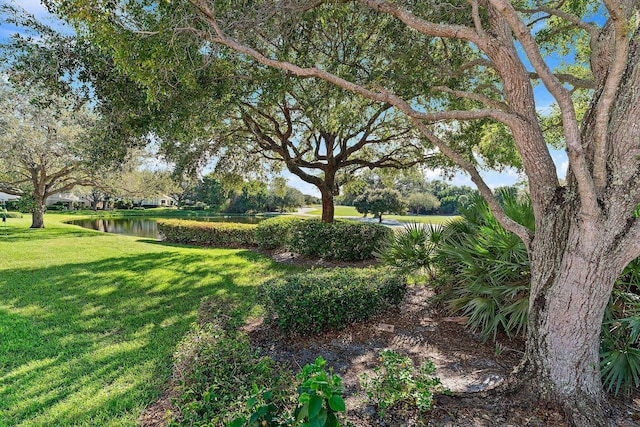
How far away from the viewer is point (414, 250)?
560 cm

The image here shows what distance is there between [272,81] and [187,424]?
506cm

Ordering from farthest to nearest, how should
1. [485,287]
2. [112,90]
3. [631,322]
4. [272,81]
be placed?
[272,81] → [112,90] → [485,287] → [631,322]

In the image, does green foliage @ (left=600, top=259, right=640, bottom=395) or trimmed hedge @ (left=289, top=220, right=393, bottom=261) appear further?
trimmed hedge @ (left=289, top=220, right=393, bottom=261)

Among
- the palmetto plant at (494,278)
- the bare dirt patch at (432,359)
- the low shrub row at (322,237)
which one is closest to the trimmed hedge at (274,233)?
the low shrub row at (322,237)

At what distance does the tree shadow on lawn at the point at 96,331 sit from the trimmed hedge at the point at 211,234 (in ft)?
13.2

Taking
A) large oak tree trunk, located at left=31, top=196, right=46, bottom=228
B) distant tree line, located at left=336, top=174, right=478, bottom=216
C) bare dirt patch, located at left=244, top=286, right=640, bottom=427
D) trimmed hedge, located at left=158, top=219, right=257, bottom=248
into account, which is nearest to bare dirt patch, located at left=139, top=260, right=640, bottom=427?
bare dirt patch, located at left=244, top=286, right=640, bottom=427

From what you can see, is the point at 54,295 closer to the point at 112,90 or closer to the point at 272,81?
the point at 112,90

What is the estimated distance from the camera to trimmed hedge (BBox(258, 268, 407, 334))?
3900 mm

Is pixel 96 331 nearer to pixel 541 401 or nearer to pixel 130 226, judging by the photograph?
pixel 541 401

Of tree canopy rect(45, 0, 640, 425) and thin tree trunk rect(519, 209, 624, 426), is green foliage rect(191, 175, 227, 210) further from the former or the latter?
thin tree trunk rect(519, 209, 624, 426)

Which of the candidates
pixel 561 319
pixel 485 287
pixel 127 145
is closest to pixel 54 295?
pixel 127 145

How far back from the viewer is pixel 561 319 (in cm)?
264

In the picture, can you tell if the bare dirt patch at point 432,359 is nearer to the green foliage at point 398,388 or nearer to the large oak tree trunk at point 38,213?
the green foliage at point 398,388

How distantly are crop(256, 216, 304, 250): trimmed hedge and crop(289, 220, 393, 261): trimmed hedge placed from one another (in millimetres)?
1144
